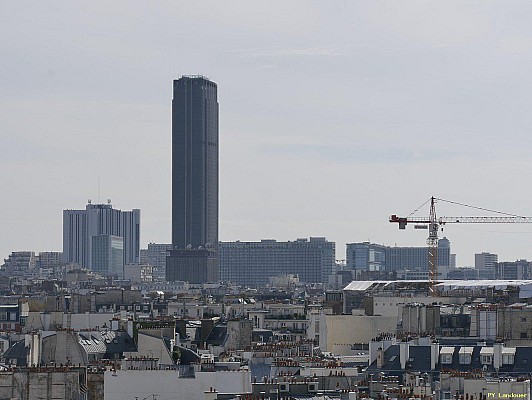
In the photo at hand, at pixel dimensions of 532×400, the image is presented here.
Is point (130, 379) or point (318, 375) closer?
point (130, 379)

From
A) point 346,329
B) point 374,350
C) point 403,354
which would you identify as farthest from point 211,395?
point 346,329

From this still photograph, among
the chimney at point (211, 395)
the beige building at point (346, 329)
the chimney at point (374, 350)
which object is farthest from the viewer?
the beige building at point (346, 329)

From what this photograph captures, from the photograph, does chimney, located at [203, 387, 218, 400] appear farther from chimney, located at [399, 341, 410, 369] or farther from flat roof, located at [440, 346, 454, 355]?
flat roof, located at [440, 346, 454, 355]

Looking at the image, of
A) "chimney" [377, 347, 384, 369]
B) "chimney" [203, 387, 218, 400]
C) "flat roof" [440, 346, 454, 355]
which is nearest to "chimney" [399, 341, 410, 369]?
"chimney" [377, 347, 384, 369]

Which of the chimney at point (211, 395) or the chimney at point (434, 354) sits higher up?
the chimney at point (434, 354)

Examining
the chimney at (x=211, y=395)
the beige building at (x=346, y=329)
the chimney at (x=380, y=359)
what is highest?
the beige building at (x=346, y=329)

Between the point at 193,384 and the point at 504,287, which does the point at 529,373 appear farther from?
the point at 504,287

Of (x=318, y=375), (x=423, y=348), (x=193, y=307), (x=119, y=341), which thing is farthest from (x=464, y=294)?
(x=318, y=375)

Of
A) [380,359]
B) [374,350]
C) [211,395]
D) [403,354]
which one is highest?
[374,350]

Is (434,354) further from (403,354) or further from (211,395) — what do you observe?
(211,395)

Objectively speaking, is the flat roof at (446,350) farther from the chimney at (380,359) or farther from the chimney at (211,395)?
the chimney at (211,395)

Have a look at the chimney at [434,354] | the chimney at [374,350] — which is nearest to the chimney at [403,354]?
the chimney at [434,354]
